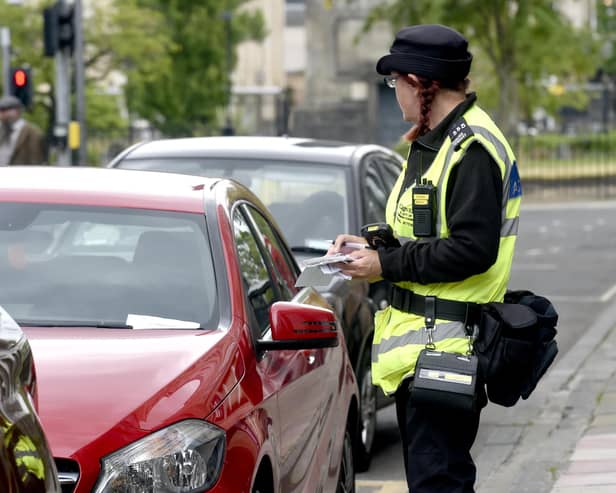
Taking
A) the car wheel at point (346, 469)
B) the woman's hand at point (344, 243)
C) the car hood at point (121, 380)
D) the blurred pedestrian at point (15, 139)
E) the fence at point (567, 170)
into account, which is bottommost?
the fence at point (567, 170)

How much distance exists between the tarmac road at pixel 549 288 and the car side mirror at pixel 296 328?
2.37 metres

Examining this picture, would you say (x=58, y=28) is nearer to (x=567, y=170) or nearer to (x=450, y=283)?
(x=450, y=283)

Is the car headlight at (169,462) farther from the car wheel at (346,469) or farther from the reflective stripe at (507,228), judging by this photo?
the car wheel at (346,469)

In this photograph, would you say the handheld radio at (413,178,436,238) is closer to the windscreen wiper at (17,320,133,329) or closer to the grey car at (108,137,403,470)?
the windscreen wiper at (17,320,133,329)

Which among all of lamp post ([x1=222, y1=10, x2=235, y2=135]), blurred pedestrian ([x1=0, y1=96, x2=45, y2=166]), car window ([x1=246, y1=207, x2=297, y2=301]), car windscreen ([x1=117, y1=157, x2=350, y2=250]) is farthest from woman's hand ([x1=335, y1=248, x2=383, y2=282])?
lamp post ([x1=222, y1=10, x2=235, y2=135])

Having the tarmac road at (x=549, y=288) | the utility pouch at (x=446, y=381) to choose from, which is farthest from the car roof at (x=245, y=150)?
the utility pouch at (x=446, y=381)

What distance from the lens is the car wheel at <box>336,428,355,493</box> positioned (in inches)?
224

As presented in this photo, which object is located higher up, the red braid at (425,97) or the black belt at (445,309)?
the red braid at (425,97)

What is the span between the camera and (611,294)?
52.1 feet

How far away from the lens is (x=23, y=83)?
24234mm

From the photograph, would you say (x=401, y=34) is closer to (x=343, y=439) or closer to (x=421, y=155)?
(x=421, y=155)

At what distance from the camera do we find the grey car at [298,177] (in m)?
8.41

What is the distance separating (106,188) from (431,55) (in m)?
1.35

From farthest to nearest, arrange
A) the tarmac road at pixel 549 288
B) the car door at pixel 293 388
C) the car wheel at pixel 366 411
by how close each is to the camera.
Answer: the tarmac road at pixel 549 288
the car wheel at pixel 366 411
the car door at pixel 293 388
